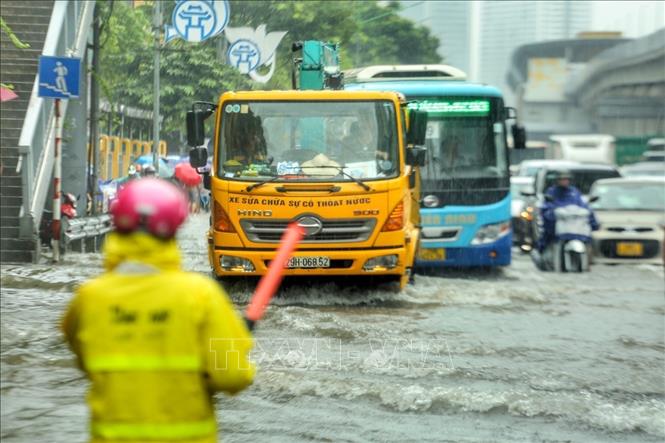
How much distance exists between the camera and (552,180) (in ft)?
86.6

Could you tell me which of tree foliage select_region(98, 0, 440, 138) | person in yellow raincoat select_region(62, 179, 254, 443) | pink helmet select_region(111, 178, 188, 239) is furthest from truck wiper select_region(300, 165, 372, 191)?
tree foliage select_region(98, 0, 440, 138)

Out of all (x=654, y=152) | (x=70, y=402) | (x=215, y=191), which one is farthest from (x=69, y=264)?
(x=654, y=152)

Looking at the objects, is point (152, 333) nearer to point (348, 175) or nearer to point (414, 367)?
point (414, 367)

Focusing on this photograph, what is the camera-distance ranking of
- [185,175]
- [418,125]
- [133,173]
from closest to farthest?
[418,125], [185,175], [133,173]

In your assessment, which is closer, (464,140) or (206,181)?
(206,181)

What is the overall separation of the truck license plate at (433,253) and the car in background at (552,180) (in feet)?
19.6

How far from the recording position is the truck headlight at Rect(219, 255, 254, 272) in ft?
44.6

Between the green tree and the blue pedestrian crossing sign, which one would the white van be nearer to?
the green tree

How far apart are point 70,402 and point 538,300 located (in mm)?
8085

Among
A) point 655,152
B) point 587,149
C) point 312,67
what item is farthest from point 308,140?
point 655,152

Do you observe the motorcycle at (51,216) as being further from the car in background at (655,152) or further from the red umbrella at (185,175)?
the car in background at (655,152)

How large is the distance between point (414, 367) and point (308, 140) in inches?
183

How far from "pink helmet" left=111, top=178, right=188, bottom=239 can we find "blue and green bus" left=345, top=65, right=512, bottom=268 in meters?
14.5

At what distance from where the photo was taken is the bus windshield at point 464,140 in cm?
1841
